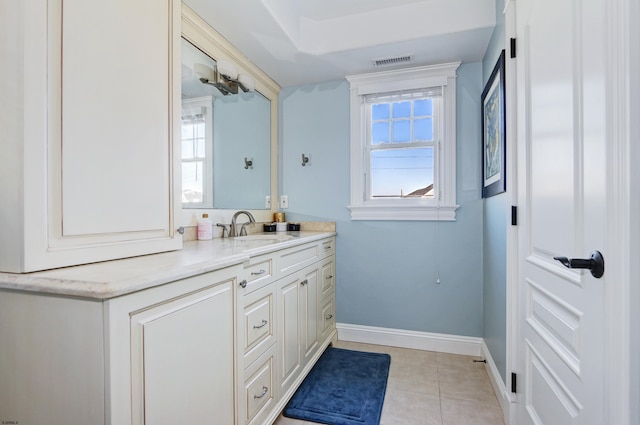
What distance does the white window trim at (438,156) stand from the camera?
8.33 ft

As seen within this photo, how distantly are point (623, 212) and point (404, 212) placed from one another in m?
1.93

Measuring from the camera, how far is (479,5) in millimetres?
A: 2041

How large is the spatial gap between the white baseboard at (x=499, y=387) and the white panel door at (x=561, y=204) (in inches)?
5.2

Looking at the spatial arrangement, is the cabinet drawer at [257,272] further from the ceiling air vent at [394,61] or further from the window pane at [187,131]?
the ceiling air vent at [394,61]

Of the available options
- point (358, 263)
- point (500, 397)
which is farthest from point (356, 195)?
point (500, 397)

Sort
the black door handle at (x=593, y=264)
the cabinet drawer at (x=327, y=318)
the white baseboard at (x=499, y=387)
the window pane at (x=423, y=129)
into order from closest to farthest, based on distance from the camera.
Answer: the black door handle at (x=593, y=264)
the white baseboard at (x=499, y=387)
the cabinet drawer at (x=327, y=318)
the window pane at (x=423, y=129)

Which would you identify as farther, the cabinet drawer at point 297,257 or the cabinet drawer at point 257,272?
the cabinet drawer at point 297,257

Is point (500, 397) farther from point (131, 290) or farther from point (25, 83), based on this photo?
point (25, 83)

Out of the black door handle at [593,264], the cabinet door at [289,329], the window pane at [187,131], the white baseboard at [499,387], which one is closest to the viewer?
the black door handle at [593,264]

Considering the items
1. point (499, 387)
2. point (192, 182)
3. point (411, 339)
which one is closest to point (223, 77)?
point (192, 182)

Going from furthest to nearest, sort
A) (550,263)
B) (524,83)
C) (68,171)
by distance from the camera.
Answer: (524,83) < (550,263) < (68,171)

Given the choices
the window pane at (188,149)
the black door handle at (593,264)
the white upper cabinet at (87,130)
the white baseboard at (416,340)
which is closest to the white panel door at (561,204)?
the black door handle at (593,264)

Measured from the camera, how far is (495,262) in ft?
6.60

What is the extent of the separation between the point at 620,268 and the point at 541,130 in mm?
698
